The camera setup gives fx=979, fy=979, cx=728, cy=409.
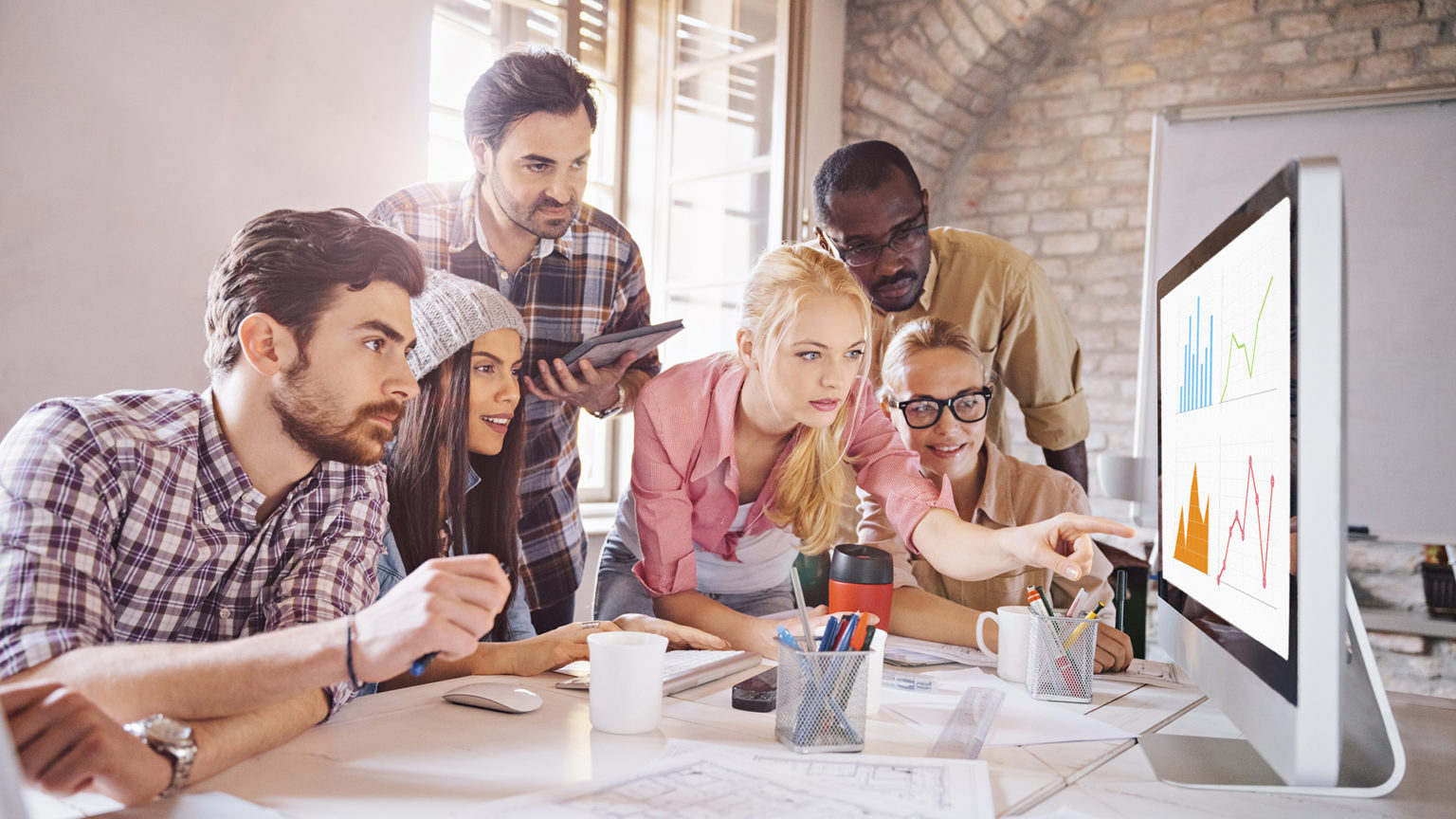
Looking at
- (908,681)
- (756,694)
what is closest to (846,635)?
(756,694)

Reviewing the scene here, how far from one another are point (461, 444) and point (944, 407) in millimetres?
863

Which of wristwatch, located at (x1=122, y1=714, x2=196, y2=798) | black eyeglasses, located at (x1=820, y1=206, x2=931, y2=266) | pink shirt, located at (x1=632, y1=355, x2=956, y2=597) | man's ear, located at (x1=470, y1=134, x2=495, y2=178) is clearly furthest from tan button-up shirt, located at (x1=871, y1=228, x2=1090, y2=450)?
wristwatch, located at (x1=122, y1=714, x2=196, y2=798)

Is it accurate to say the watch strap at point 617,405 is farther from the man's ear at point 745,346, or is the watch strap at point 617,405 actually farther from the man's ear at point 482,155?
the man's ear at point 482,155

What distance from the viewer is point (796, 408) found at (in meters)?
1.53

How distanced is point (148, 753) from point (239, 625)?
1.15 ft

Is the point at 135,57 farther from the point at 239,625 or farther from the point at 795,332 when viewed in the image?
the point at 795,332

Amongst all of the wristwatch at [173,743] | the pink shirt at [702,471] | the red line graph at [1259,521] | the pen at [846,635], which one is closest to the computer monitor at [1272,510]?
the red line graph at [1259,521]

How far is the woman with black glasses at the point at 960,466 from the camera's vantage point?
1.76 m

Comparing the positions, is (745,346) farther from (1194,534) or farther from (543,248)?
(1194,534)

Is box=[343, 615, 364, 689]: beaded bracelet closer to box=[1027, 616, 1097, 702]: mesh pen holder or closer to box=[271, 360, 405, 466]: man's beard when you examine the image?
box=[271, 360, 405, 466]: man's beard

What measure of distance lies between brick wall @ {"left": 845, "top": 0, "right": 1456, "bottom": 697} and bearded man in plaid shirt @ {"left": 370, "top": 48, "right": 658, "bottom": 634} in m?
1.92

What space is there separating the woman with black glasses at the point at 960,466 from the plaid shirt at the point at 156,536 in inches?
36.7

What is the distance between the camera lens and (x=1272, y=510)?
735 mm

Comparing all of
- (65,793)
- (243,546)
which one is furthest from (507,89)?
(65,793)
